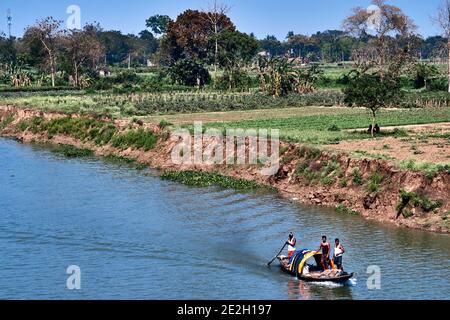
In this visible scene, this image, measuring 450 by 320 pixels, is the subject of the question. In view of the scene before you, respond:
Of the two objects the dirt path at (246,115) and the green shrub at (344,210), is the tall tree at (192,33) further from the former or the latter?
the green shrub at (344,210)

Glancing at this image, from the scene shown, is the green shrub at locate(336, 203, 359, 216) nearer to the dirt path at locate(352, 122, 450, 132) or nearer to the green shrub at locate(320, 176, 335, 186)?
the green shrub at locate(320, 176, 335, 186)

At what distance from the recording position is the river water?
29391mm

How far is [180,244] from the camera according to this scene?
116 feet

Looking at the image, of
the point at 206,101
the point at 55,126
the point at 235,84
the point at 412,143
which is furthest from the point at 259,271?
the point at 235,84

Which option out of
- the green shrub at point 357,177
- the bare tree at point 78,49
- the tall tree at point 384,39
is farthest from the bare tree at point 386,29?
the green shrub at point 357,177

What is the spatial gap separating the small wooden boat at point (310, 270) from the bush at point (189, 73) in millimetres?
87833

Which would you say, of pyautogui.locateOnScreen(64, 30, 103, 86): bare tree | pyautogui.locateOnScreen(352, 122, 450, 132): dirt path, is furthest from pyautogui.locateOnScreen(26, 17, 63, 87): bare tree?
pyautogui.locateOnScreen(352, 122, 450, 132): dirt path

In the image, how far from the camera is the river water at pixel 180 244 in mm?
29391

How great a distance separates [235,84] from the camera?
108188mm

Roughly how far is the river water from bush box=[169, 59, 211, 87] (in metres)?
69.3

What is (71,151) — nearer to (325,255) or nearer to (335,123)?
(335,123)

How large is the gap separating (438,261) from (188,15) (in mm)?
112211
